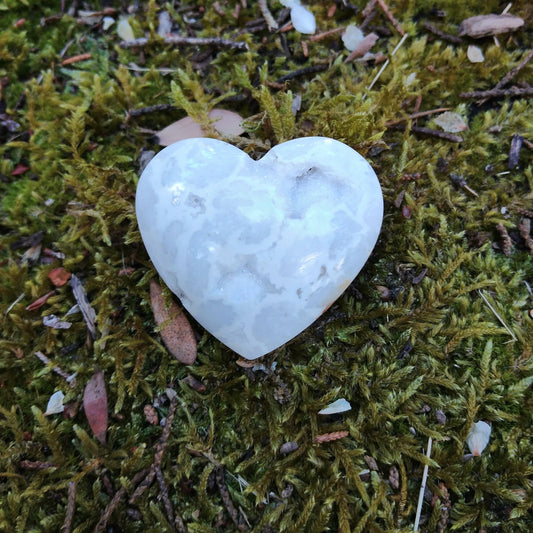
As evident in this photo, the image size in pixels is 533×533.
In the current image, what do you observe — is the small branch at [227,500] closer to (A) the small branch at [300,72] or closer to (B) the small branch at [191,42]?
(A) the small branch at [300,72]

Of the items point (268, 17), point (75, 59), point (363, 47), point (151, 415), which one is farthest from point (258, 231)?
point (75, 59)

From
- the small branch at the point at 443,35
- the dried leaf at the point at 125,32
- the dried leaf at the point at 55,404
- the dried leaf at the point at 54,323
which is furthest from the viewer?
the dried leaf at the point at 125,32

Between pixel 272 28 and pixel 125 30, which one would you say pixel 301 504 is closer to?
pixel 272 28

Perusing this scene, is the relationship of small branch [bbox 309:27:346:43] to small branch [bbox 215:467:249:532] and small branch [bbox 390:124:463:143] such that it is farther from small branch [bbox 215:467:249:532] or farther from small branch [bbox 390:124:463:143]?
small branch [bbox 215:467:249:532]

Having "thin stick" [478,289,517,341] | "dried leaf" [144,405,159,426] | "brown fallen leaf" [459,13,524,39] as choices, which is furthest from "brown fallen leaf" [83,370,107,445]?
"brown fallen leaf" [459,13,524,39]

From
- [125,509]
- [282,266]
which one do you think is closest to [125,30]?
[282,266]

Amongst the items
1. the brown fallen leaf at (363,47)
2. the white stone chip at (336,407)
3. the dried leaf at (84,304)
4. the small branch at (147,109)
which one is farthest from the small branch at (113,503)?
the brown fallen leaf at (363,47)

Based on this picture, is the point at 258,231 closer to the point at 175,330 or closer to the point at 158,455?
the point at 175,330
